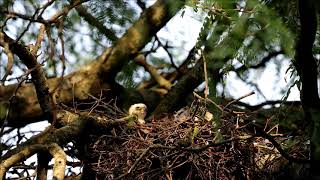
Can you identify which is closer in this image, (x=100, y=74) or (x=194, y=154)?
(x=194, y=154)

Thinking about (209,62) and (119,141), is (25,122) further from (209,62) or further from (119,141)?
(209,62)

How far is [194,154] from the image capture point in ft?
11.7

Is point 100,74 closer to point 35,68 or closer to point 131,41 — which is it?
point 131,41

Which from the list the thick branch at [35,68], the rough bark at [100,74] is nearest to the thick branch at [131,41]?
the rough bark at [100,74]

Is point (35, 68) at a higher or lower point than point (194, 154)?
higher

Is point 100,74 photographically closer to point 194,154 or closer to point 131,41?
point 131,41

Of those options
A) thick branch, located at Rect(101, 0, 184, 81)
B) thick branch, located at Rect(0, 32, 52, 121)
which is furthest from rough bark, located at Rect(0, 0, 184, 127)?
thick branch, located at Rect(0, 32, 52, 121)

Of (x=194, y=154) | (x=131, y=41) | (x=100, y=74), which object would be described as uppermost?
(x=131, y=41)

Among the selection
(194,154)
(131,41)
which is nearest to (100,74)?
(131,41)

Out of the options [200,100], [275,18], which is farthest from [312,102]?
[200,100]

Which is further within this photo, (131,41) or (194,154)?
(131,41)

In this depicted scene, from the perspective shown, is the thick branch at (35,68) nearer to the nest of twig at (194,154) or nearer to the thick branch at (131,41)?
the nest of twig at (194,154)

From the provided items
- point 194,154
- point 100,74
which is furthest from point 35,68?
point 100,74

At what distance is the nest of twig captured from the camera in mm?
3533
